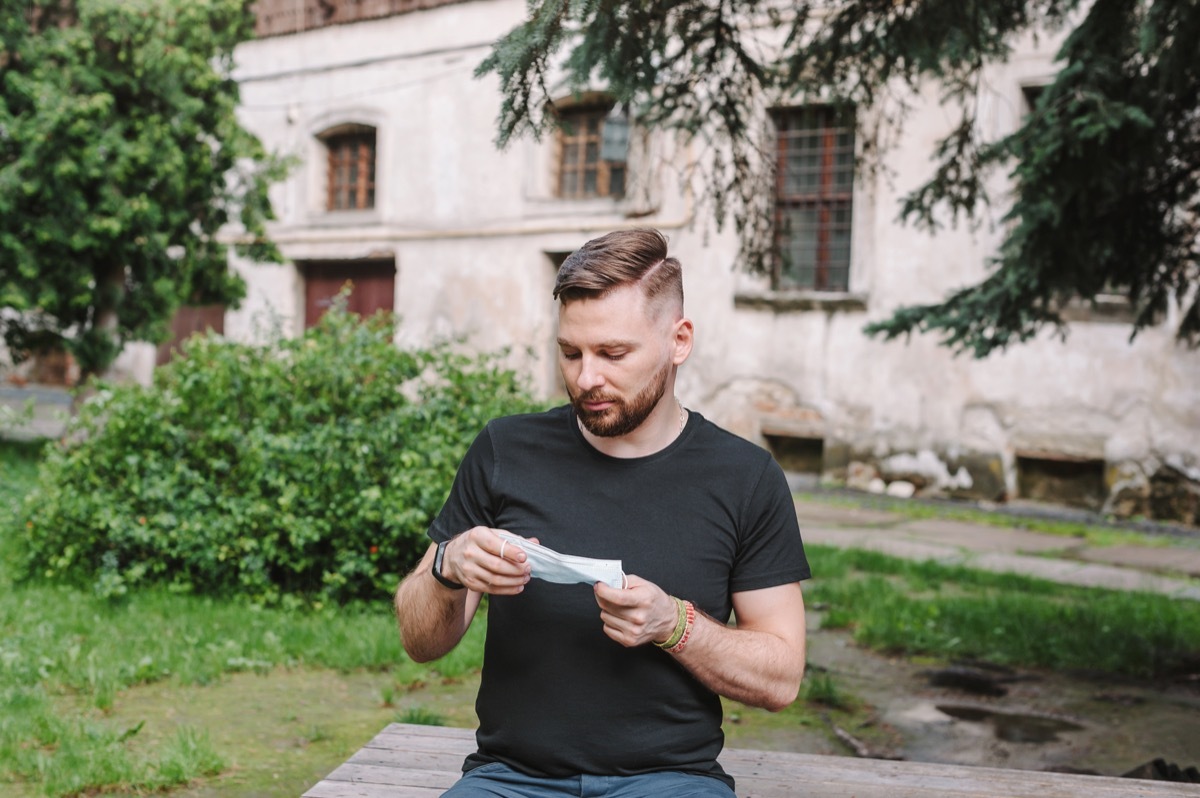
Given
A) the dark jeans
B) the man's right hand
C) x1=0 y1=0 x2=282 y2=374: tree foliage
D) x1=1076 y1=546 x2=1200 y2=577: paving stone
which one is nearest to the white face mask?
the man's right hand

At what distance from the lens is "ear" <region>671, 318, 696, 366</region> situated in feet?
7.91

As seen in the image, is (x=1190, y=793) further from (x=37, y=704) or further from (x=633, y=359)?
(x=37, y=704)

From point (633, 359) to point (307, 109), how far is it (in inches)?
681

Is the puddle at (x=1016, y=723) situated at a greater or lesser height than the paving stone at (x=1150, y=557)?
greater

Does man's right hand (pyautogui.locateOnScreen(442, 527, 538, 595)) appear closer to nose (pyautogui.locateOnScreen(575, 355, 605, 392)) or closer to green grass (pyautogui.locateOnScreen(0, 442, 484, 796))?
nose (pyautogui.locateOnScreen(575, 355, 605, 392))

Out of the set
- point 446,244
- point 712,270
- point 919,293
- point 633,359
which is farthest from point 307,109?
point 633,359

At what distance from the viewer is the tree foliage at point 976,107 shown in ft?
15.6

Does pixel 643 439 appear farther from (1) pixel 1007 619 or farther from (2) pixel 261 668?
(1) pixel 1007 619

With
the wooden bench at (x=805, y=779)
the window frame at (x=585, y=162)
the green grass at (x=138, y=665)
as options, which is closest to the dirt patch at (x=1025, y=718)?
the wooden bench at (x=805, y=779)

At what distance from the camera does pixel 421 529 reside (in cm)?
589

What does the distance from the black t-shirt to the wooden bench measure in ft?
1.24

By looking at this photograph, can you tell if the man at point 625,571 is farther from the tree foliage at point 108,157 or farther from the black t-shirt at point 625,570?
the tree foliage at point 108,157

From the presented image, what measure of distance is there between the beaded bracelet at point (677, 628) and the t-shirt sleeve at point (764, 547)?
0.24 metres

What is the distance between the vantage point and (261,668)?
16.9ft
